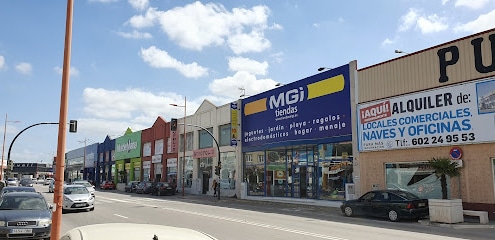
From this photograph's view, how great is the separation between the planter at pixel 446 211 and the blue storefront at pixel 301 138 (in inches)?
346

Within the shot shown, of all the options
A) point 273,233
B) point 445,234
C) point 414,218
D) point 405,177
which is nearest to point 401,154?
point 405,177

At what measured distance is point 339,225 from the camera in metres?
16.6

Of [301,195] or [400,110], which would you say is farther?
[301,195]

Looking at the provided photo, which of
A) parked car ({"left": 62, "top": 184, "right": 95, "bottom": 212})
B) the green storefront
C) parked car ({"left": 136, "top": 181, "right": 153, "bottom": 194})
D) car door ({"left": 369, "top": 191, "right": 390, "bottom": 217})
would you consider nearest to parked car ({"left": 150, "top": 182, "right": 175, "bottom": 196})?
parked car ({"left": 136, "top": 181, "right": 153, "bottom": 194})

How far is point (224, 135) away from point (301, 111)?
11.6 m

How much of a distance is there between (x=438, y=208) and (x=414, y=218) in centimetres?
155

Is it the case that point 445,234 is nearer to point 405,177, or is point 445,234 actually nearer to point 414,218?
point 414,218

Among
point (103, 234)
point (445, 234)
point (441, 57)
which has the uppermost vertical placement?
point (441, 57)

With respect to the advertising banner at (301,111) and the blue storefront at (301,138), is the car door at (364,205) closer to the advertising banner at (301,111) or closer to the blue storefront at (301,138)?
the blue storefront at (301,138)

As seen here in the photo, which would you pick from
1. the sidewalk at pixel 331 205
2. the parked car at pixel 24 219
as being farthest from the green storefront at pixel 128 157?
the parked car at pixel 24 219

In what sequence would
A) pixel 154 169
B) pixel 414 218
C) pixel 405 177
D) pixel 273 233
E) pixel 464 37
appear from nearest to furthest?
pixel 273 233 → pixel 414 218 → pixel 464 37 → pixel 405 177 → pixel 154 169

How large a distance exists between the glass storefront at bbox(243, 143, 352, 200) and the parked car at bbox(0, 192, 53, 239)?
17888 mm

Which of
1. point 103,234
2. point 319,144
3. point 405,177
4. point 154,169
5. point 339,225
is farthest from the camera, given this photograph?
point 154,169

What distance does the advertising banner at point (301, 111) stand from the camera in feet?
88.7
